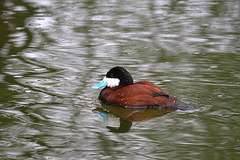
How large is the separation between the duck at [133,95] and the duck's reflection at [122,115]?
0.07m

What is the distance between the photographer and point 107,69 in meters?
8.38

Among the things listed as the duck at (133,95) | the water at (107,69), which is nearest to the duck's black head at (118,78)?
the duck at (133,95)

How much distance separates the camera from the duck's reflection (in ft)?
19.4

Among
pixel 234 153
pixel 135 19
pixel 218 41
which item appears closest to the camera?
pixel 234 153

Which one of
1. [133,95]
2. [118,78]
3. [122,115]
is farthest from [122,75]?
[122,115]

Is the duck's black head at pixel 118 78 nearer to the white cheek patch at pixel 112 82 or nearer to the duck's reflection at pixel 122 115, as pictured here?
the white cheek patch at pixel 112 82

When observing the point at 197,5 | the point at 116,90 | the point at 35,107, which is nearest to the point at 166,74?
the point at 116,90

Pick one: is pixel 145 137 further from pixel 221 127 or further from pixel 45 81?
pixel 45 81

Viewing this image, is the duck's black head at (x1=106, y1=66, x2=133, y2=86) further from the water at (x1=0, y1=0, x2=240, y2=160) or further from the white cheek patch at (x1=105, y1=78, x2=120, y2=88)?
the water at (x1=0, y1=0, x2=240, y2=160)

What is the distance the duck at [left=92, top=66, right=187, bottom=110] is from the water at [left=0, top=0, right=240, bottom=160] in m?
0.13

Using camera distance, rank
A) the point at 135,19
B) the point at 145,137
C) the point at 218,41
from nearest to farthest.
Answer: the point at 145,137
the point at 218,41
the point at 135,19

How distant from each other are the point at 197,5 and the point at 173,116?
972cm

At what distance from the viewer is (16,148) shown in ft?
16.6

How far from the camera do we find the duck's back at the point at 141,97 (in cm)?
632
